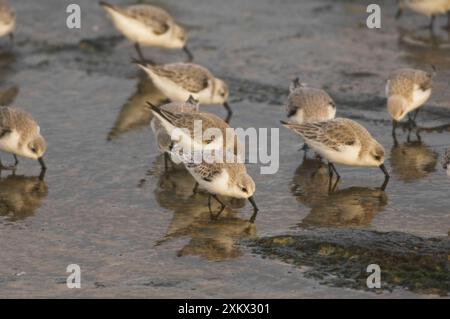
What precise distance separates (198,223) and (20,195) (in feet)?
8.33

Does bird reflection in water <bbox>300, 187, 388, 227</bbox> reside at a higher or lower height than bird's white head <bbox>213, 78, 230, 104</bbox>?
lower

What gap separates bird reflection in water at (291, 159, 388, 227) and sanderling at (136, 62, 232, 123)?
9.10ft

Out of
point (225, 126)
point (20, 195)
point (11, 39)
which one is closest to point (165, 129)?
point (225, 126)

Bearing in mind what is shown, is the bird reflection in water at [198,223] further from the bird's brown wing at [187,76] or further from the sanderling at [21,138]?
the bird's brown wing at [187,76]

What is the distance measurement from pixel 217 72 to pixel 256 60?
2.78 feet

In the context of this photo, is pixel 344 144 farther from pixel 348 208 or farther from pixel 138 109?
pixel 138 109

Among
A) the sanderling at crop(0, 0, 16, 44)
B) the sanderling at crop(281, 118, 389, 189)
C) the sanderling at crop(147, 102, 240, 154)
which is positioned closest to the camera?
the sanderling at crop(281, 118, 389, 189)

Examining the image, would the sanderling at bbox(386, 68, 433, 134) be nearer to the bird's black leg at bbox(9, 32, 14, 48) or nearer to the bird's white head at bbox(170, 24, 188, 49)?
the bird's white head at bbox(170, 24, 188, 49)

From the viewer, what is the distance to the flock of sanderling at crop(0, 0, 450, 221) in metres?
11.9

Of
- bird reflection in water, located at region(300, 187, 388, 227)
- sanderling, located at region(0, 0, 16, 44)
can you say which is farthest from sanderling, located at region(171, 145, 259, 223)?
sanderling, located at region(0, 0, 16, 44)

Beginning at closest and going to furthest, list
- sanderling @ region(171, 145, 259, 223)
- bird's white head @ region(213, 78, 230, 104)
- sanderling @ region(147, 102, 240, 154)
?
sanderling @ region(171, 145, 259, 223), sanderling @ region(147, 102, 240, 154), bird's white head @ region(213, 78, 230, 104)

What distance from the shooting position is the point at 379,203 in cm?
1216

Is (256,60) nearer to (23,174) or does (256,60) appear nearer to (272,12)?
(272,12)
